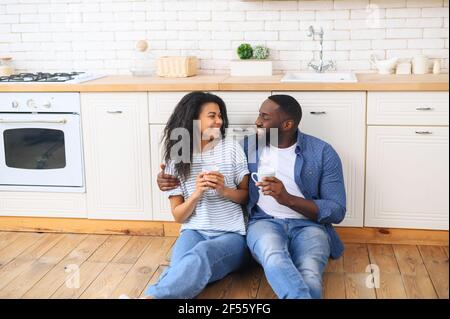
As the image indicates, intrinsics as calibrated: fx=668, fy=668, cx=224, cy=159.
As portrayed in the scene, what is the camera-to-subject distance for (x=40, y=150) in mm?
3965

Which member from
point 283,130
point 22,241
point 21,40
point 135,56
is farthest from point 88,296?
point 21,40

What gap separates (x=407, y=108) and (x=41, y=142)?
210cm

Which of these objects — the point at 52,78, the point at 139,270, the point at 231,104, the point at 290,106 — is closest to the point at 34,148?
the point at 52,78

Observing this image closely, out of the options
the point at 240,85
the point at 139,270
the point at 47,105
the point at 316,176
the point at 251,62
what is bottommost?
the point at 139,270

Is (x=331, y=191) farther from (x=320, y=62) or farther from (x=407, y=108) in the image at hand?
(x=320, y=62)

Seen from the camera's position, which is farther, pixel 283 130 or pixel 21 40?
pixel 21 40

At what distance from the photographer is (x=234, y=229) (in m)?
3.29

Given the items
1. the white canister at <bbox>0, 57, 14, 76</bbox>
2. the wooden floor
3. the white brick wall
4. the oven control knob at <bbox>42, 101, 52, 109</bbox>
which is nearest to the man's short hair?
the wooden floor

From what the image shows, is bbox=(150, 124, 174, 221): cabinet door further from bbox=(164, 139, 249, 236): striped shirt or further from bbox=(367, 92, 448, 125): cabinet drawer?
bbox=(367, 92, 448, 125): cabinet drawer

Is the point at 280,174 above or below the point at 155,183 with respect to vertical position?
above

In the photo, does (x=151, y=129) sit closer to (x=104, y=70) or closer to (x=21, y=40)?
(x=104, y=70)

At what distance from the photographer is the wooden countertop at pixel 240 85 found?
3.53 metres

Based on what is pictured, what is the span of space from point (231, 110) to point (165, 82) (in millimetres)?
421

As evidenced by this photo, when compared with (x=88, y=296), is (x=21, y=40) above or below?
above
